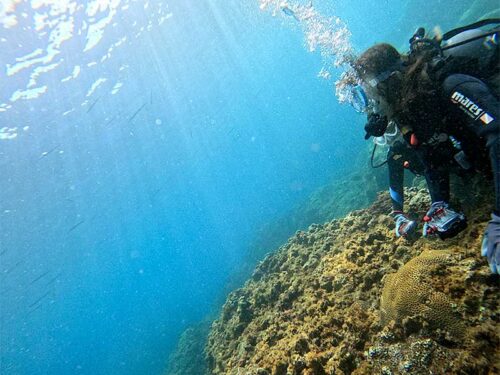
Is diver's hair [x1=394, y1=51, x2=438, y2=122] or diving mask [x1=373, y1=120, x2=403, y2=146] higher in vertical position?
diver's hair [x1=394, y1=51, x2=438, y2=122]

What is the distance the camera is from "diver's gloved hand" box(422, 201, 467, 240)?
99.1 inches

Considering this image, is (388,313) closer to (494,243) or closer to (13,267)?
(494,243)

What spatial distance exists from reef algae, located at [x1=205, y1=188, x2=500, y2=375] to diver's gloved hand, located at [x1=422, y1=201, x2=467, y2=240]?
1.14 feet

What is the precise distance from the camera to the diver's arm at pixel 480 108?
208 cm

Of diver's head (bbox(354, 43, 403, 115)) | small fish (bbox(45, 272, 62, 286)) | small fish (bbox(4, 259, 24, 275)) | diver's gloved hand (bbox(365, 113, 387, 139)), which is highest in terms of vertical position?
small fish (bbox(4, 259, 24, 275))

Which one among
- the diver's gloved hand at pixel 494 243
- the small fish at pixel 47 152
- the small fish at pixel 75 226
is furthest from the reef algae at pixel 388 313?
the small fish at pixel 75 226

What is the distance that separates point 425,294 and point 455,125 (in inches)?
60.0

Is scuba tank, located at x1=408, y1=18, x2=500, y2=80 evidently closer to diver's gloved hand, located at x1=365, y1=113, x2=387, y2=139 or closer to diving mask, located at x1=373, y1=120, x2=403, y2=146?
diver's gloved hand, located at x1=365, y1=113, x2=387, y2=139

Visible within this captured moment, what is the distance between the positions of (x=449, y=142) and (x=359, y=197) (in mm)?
14890

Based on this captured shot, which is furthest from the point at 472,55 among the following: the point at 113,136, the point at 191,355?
the point at 113,136

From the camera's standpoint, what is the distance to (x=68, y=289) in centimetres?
5878

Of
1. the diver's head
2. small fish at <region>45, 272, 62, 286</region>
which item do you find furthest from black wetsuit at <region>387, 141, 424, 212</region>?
small fish at <region>45, 272, 62, 286</region>

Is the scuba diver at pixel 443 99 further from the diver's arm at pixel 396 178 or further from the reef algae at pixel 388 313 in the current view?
the diver's arm at pixel 396 178

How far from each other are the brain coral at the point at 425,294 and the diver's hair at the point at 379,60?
1.94m
